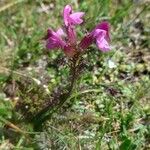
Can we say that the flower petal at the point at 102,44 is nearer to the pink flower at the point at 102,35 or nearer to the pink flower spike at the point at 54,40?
the pink flower at the point at 102,35

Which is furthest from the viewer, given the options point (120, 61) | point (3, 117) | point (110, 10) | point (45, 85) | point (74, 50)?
point (110, 10)

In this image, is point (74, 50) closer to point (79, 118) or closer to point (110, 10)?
point (79, 118)

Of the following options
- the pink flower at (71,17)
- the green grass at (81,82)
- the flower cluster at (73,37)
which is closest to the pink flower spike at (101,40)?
the flower cluster at (73,37)

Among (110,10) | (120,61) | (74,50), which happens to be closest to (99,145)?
(74,50)

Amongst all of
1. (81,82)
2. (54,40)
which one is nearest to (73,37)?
(54,40)

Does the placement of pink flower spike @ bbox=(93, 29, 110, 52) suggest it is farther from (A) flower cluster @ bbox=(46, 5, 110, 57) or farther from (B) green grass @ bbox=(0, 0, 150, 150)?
(B) green grass @ bbox=(0, 0, 150, 150)

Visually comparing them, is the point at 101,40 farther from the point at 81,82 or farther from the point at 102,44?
the point at 81,82

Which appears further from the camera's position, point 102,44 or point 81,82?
point 81,82
